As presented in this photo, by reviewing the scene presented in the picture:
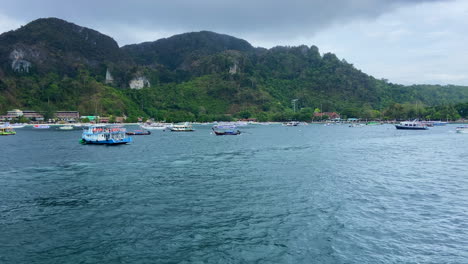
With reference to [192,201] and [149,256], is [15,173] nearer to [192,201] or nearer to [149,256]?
[192,201]

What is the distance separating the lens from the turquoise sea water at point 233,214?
59.0 ft

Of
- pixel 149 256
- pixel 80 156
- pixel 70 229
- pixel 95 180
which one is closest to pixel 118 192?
pixel 95 180

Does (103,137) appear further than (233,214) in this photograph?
Yes

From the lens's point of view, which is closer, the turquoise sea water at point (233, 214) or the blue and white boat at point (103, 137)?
the turquoise sea water at point (233, 214)

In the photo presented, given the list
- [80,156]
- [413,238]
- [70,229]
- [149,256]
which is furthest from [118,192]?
[80,156]

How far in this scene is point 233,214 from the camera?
24.4 metres

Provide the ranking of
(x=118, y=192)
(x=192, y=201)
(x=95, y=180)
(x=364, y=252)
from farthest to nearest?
(x=95, y=180)
(x=118, y=192)
(x=192, y=201)
(x=364, y=252)

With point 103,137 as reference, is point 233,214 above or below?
below

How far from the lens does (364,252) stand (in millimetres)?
17953

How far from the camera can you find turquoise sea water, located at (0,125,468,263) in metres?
18.0

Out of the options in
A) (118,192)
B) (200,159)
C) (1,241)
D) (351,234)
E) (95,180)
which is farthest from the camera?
(200,159)

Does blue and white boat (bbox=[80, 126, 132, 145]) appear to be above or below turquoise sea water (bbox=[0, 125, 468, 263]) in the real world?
above

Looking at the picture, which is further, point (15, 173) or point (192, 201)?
point (15, 173)

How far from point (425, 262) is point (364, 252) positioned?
299cm
